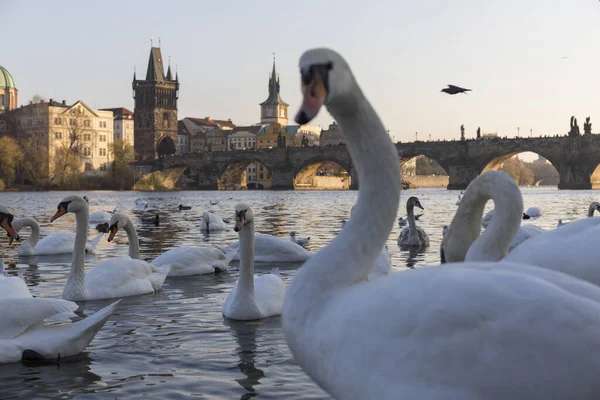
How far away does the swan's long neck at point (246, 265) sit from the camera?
20.2 feet

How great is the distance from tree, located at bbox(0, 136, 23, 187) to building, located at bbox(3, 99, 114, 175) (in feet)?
71.4

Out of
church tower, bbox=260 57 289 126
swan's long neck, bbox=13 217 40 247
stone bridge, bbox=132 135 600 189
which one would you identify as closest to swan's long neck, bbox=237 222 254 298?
swan's long neck, bbox=13 217 40 247

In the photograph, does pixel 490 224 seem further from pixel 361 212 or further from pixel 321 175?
pixel 321 175

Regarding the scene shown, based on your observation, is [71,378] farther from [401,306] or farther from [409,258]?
[409,258]

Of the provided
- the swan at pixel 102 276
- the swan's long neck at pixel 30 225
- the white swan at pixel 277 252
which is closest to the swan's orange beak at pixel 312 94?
the swan at pixel 102 276

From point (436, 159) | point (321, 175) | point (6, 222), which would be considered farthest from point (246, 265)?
point (321, 175)

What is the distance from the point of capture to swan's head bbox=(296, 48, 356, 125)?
2191 mm


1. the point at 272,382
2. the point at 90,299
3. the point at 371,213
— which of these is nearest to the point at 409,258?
the point at 90,299

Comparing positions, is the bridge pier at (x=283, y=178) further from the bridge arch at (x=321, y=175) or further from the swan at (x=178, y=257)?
the swan at (x=178, y=257)

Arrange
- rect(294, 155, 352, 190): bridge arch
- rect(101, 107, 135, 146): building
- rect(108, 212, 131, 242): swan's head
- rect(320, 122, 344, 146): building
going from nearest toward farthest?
rect(108, 212, 131, 242): swan's head < rect(294, 155, 352, 190): bridge arch < rect(101, 107, 135, 146): building < rect(320, 122, 344, 146): building

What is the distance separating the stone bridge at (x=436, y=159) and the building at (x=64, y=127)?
24.4ft

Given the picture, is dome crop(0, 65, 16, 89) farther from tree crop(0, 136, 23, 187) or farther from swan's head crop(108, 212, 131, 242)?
swan's head crop(108, 212, 131, 242)

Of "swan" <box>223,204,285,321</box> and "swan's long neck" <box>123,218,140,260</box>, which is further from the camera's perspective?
"swan's long neck" <box>123,218,140,260</box>

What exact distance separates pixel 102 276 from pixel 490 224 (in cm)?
487
